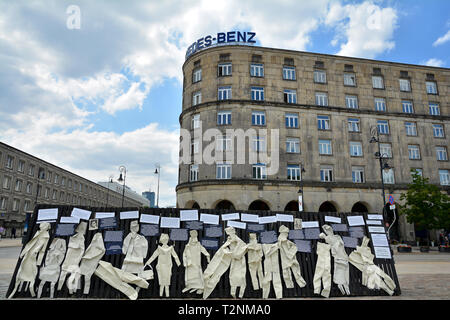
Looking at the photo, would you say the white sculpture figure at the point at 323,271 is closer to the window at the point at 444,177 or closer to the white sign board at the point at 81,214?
the white sign board at the point at 81,214

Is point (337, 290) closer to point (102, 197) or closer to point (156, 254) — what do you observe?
point (156, 254)

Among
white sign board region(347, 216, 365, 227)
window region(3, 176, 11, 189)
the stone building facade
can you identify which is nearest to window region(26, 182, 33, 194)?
the stone building facade

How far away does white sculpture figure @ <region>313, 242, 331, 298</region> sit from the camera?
8.38 m

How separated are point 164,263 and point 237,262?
6.75 feet

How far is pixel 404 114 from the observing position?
123ft

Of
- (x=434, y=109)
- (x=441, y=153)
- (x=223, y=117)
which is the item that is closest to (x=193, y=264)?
(x=223, y=117)

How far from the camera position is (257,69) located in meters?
35.2

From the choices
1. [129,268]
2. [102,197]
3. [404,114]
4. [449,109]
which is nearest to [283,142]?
[404,114]

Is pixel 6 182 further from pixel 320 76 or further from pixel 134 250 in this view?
pixel 134 250

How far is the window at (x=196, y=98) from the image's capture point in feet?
115

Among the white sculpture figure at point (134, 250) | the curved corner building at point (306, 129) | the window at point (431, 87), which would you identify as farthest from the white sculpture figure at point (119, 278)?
the window at point (431, 87)

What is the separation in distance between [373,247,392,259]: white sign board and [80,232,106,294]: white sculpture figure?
823cm

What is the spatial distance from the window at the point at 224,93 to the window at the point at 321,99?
11100mm

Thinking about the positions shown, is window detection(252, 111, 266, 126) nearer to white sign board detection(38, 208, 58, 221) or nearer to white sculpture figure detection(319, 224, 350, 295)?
white sculpture figure detection(319, 224, 350, 295)
